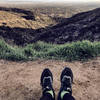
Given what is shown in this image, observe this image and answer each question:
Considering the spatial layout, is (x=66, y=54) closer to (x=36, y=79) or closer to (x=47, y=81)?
(x=36, y=79)

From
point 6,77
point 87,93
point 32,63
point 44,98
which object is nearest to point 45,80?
point 44,98

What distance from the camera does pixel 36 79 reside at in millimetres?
3775

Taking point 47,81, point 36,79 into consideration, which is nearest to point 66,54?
point 36,79

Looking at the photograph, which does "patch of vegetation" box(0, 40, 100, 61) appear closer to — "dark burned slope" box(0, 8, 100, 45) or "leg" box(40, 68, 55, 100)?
"leg" box(40, 68, 55, 100)

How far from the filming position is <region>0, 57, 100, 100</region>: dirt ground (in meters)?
3.26

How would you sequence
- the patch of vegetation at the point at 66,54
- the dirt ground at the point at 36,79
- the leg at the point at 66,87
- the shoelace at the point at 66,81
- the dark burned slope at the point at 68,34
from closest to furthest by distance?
the leg at the point at 66,87, the shoelace at the point at 66,81, the dirt ground at the point at 36,79, the patch of vegetation at the point at 66,54, the dark burned slope at the point at 68,34

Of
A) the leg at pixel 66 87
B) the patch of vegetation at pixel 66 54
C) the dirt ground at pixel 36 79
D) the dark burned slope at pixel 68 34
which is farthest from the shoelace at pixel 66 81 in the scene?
the dark burned slope at pixel 68 34

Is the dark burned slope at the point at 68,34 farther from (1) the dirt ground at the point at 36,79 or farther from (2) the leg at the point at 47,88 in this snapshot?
(2) the leg at the point at 47,88

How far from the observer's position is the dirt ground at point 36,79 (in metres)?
3.26

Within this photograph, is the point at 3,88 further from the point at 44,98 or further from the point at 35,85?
the point at 44,98

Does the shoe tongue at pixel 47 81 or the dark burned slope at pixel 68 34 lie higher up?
the shoe tongue at pixel 47 81

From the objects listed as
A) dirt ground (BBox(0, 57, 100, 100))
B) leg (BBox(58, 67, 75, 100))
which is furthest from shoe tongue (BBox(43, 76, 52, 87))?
dirt ground (BBox(0, 57, 100, 100))

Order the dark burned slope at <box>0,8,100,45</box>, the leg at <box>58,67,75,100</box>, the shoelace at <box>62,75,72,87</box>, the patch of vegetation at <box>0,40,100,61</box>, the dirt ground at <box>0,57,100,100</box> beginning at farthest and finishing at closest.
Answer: the dark burned slope at <box>0,8,100,45</box>, the patch of vegetation at <box>0,40,100,61</box>, the dirt ground at <box>0,57,100,100</box>, the shoelace at <box>62,75,72,87</box>, the leg at <box>58,67,75,100</box>

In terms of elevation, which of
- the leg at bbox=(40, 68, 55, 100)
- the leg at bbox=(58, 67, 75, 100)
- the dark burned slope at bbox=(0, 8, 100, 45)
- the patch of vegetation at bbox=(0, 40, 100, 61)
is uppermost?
the leg at bbox=(58, 67, 75, 100)
